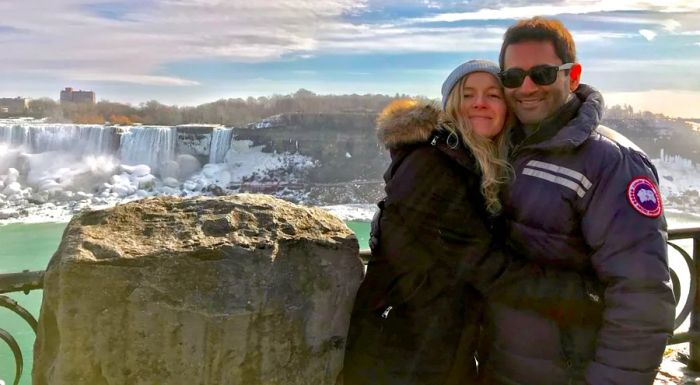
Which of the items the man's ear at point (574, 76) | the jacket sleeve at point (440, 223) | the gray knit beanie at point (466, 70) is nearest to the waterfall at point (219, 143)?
the gray knit beanie at point (466, 70)

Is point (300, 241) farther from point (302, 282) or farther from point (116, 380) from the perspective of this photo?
point (116, 380)

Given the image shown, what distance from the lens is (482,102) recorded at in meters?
2.07

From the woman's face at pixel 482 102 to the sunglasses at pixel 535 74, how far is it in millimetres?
58

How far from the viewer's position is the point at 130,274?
200cm

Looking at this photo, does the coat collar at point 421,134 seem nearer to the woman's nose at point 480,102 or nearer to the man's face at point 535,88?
the woman's nose at point 480,102

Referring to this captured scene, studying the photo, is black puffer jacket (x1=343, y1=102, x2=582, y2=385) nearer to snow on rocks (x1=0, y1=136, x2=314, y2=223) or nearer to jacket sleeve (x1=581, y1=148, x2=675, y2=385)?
jacket sleeve (x1=581, y1=148, x2=675, y2=385)

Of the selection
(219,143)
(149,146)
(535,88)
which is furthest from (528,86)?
(219,143)

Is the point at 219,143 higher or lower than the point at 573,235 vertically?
lower

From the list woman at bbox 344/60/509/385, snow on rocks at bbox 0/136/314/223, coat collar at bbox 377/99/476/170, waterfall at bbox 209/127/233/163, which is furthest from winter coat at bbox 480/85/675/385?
waterfall at bbox 209/127/233/163

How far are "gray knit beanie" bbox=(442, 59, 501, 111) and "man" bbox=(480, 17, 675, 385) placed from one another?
4 cm

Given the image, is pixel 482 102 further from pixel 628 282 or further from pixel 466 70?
pixel 628 282

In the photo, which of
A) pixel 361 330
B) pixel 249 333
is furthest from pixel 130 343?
pixel 361 330

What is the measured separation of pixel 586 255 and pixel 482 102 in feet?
1.95

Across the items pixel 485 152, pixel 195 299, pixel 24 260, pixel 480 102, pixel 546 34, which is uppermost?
pixel 546 34
